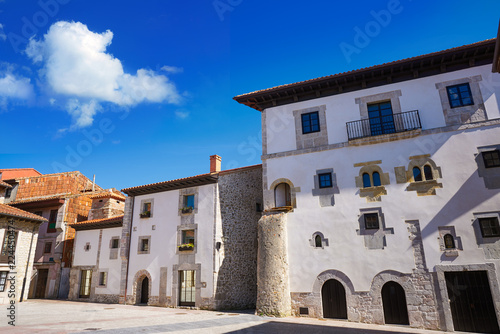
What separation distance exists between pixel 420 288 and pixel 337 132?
7771mm

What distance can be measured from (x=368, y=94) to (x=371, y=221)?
628 centimetres

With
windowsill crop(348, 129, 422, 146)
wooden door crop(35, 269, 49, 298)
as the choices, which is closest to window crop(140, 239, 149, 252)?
wooden door crop(35, 269, 49, 298)

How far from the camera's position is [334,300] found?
14.1 metres

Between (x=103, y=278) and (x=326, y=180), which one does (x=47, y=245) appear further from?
(x=326, y=180)

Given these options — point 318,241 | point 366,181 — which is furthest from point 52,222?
point 366,181

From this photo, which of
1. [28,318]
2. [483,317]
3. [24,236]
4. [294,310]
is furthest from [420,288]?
[24,236]

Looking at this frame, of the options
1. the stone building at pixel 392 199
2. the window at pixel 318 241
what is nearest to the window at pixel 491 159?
the stone building at pixel 392 199

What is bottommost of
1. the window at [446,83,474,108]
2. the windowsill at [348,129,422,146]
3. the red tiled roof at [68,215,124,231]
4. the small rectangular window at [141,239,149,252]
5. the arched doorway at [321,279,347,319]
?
the arched doorway at [321,279,347,319]

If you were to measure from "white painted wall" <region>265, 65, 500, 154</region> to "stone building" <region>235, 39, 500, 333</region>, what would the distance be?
5 cm

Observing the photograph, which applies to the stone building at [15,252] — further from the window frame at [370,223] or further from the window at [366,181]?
the window at [366,181]

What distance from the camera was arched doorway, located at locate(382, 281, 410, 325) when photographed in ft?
42.3

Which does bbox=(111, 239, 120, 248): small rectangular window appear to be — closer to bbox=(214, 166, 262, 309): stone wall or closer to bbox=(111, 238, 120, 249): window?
bbox=(111, 238, 120, 249): window

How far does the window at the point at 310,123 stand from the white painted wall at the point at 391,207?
0.75 m

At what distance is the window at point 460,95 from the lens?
1415cm
